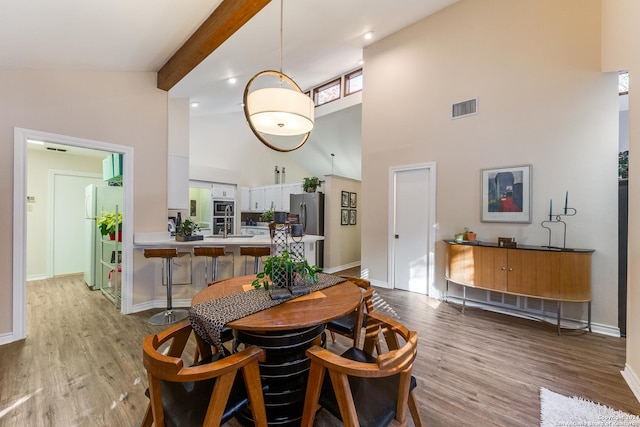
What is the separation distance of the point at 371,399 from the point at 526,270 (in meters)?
2.88

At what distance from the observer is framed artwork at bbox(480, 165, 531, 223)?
3.49m

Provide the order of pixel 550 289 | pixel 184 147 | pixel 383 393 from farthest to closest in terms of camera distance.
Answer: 1. pixel 184 147
2. pixel 550 289
3. pixel 383 393

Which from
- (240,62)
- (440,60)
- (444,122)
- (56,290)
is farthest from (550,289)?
(56,290)

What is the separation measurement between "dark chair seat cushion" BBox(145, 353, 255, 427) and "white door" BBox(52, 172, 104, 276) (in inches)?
226

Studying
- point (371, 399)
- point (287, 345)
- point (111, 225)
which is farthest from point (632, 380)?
point (111, 225)

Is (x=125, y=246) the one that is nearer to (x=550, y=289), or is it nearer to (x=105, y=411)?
(x=105, y=411)

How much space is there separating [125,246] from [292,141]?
6.06 m

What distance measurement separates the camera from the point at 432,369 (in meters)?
2.30

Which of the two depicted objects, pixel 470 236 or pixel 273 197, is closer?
pixel 470 236

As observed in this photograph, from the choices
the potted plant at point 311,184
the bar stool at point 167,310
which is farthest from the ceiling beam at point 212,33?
the potted plant at point 311,184

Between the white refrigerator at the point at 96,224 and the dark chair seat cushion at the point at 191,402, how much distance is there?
3636 millimetres

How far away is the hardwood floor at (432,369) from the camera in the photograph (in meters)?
1.80

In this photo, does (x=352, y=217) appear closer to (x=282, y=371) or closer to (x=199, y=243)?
(x=199, y=243)

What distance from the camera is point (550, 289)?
9.94 ft
